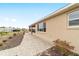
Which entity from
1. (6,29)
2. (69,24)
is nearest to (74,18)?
(69,24)

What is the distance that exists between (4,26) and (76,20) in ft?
14.6

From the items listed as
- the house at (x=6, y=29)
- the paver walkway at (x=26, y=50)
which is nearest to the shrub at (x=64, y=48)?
the paver walkway at (x=26, y=50)

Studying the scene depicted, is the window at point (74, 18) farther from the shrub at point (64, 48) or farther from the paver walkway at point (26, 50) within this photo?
the paver walkway at point (26, 50)

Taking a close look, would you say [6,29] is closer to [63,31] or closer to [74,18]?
[63,31]

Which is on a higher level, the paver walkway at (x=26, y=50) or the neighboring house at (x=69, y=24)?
the neighboring house at (x=69, y=24)

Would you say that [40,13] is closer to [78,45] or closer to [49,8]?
[49,8]

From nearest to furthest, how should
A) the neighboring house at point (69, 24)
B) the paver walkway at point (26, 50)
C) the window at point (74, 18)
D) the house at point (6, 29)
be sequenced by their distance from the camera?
the neighboring house at point (69, 24)
the window at point (74, 18)
the paver walkway at point (26, 50)
the house at point (6, 29)

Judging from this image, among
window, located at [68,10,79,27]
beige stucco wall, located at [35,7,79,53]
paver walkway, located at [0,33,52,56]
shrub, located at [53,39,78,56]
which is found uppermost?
window, located at [68,10,79,27]

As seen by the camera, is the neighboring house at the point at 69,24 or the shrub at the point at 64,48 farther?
the shrub at the point at 64,48

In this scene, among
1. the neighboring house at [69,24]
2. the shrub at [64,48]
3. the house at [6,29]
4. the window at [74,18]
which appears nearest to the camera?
the neighboring house at [69,24]

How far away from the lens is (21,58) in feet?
16.2

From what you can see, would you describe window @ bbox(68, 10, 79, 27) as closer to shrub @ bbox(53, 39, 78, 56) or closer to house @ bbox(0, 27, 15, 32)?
shrub @ bbox(53, 39, 78, 56)

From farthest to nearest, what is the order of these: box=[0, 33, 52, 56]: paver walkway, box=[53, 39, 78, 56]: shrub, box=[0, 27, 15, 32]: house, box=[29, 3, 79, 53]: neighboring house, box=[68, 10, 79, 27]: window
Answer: box=[0, 27, 15, 32]: house, box=[0, 33, 52, 56]: paver walkway, box=[53, 39, 78, 56]: shrub, box=[68, 10, 79, 27]: window, box=[29, 3, 79, 53]: neighboring house

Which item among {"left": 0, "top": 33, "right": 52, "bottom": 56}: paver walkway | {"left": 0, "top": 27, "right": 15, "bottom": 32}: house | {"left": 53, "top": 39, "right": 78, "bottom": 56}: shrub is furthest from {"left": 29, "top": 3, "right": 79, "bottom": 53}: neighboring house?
{"left": 0, "top": 27, "right": 15, "bottom": 32}: house
